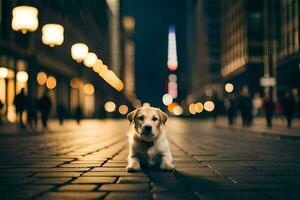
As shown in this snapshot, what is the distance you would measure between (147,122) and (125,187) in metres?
1.15

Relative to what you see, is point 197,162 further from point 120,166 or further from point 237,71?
point 237,71

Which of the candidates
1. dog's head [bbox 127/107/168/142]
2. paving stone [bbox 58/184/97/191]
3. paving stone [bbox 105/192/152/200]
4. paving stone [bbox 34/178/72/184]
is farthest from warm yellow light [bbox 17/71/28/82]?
paving stone [bbox 105/192/152/200]

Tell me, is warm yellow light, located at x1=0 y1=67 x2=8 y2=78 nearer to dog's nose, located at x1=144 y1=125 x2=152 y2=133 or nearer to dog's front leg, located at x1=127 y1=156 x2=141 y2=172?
dog's front leg, located at x1=127 y1=156 x2=141 y2=172

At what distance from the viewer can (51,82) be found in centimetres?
5206

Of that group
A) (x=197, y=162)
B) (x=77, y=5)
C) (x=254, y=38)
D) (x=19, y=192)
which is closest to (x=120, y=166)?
(x=197, y=162)

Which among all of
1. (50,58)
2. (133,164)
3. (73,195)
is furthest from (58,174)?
(50,58)

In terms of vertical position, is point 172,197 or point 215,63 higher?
point 215,63

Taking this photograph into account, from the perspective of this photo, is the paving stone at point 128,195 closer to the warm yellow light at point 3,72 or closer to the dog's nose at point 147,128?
the dog's nose at point 147,128

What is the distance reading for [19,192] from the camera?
5.38 meters

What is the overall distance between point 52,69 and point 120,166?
4499cm

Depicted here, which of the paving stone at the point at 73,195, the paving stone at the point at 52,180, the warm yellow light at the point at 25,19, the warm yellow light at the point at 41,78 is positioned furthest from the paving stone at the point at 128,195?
the warm yellow light at the point at 41,78

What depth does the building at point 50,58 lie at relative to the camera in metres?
36.2

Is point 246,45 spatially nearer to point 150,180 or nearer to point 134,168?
point 134,168

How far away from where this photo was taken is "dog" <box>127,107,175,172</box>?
678 cm
